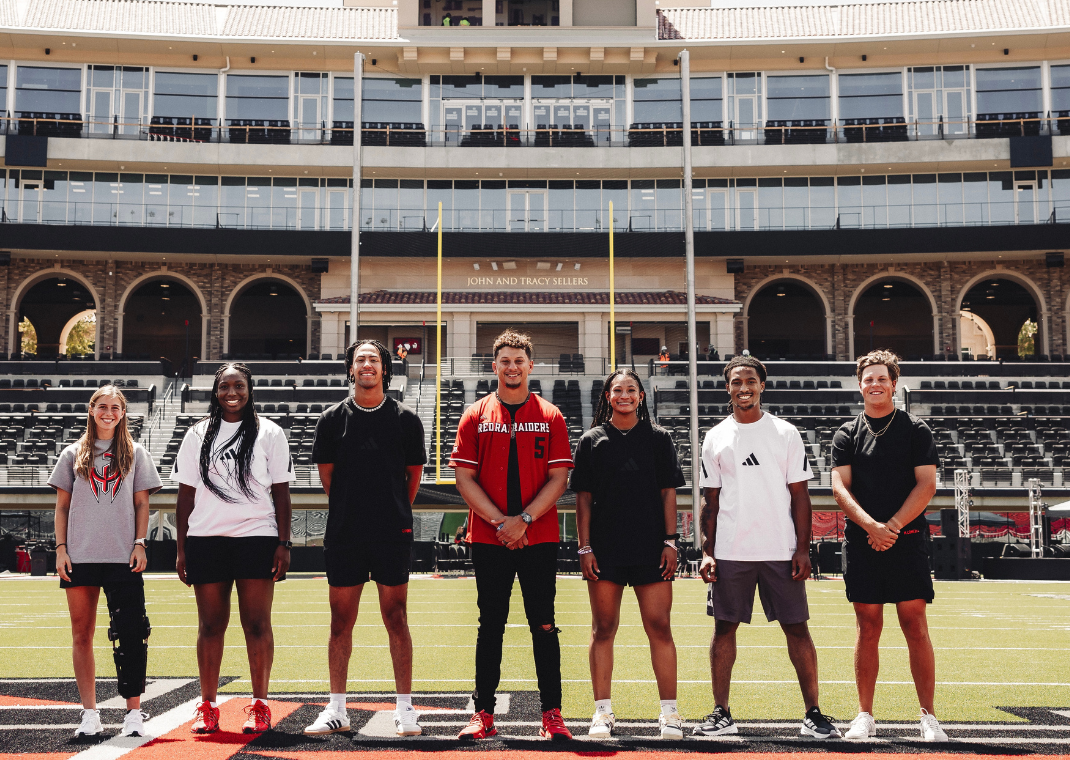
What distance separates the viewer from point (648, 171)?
123ft

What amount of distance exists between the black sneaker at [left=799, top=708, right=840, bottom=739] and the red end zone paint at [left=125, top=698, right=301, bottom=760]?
9.47 ft

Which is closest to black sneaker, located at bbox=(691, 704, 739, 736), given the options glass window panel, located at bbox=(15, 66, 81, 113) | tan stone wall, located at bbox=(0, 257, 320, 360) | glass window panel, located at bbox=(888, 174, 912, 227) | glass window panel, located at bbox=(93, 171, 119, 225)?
tan stone wall, located at bbox=(0, 257, 320, 360)

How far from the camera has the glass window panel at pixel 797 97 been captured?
37906mm

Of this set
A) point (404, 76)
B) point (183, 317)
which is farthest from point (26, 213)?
point (404, 76)

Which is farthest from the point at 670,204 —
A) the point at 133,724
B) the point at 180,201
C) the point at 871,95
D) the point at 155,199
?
the point at 133,724

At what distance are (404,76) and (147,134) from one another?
34.4 feet

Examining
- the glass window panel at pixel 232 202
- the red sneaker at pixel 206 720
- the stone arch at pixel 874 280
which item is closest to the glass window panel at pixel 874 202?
the stone arch at pixel 874 280

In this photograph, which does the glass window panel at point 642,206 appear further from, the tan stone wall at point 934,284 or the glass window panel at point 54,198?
the glass window panel at point 54,198

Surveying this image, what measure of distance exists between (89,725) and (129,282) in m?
36.3

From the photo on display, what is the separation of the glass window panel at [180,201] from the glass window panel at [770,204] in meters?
22.5

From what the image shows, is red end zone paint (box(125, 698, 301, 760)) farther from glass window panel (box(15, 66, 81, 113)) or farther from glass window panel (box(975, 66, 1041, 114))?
glass window panel (box(975, 66, 1041, 114))

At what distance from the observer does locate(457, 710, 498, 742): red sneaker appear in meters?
4.86

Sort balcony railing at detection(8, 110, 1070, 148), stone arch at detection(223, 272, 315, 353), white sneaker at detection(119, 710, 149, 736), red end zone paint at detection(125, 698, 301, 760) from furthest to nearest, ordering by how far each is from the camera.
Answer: stone arch at detection(223, 272, 315, 353) → balcony railing at detection(8, 110, 1070, 148) → white sneaker at detection(119, 710, 149, 736) → red end zone paint at detection(125, 698, 301, 760)

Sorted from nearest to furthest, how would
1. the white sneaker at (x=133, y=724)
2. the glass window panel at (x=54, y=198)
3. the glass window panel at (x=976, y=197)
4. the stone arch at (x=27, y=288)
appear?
the white sneaker at (x=133, y=724) → the glass window panel at (x=54, y=198) → the glass window panel at (x=976, y=197) → the stone arch at (x=27, y=288)
